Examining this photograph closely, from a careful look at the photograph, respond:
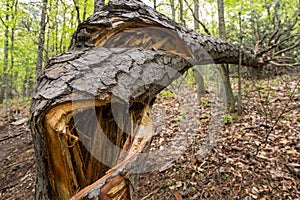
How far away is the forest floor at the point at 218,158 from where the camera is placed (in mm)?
2184

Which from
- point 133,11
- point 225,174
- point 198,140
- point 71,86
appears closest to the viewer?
point 71,86

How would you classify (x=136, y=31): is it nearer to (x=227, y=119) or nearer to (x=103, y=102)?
(x=103, y=102)

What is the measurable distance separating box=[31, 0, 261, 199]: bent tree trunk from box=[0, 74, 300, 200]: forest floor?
63 centimetres

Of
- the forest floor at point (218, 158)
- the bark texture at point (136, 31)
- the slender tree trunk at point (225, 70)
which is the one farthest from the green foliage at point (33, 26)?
the bark texture at point (136, 31)

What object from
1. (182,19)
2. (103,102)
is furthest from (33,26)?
(103,102)

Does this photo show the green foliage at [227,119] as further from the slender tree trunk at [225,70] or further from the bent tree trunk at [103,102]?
the bent tree trunk at [103,102]

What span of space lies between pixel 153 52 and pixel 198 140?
2.23m

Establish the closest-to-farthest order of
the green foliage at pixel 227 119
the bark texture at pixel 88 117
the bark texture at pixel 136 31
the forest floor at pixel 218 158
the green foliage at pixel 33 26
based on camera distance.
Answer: the bark texture at pixel 88 117 → the bark texture at pixel 136 31 → the forest floor at pixel 218 158 → the green foliage at pixel 227 119 → the green foliage at pixel 33 26

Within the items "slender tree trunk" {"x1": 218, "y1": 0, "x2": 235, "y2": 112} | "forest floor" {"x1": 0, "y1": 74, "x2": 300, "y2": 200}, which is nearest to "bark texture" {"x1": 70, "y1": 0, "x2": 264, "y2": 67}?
"forest floor" {"x1": 0, "y1": 74, "x2": 300, "y2": 200}

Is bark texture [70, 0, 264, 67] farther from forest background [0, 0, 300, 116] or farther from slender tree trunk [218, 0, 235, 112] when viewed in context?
forest background [0, 0, 300, 116]

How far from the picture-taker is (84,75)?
1.06 meters

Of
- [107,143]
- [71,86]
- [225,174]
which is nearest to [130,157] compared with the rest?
[107,143]

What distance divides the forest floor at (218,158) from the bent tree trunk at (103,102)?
63 centimetres

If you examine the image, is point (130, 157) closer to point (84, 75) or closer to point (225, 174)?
point (84, 75)
